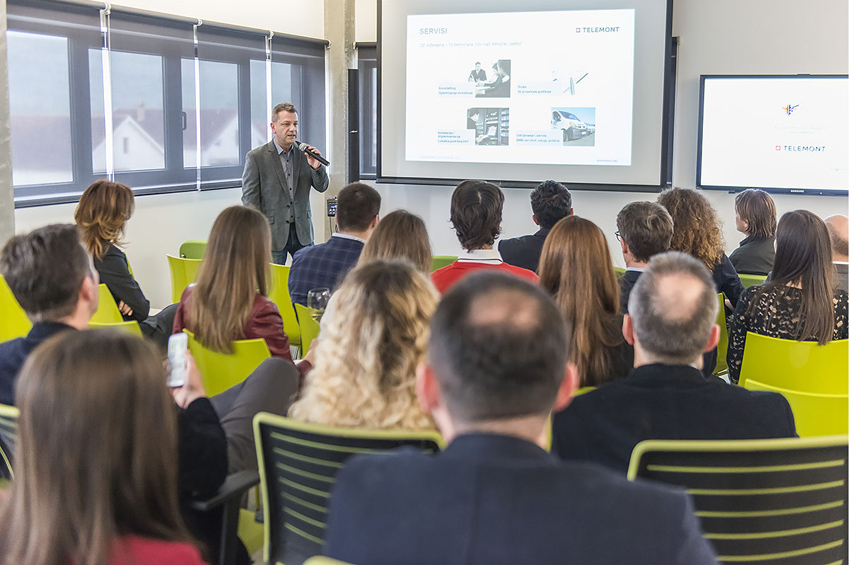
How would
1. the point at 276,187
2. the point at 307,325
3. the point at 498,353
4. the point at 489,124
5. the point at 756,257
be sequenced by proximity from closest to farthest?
the point at 498,353, the point at 307,325, the point at 756,257, the point at 276,187, the point at 489,124

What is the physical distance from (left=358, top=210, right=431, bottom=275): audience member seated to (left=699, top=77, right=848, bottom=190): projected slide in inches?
164

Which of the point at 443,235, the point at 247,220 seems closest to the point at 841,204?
the point at 443,235

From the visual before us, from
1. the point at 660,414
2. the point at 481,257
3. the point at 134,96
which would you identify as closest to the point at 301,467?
the point at 660,414

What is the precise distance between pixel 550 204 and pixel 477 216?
766mm

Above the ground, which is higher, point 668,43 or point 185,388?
point 668,43

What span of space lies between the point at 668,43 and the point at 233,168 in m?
3.62

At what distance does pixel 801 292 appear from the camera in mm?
3135

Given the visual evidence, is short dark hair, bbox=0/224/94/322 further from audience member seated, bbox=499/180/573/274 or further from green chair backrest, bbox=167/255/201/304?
audience member seated, bbox=499/180/573/274

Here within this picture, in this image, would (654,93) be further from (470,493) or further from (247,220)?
(470,493)

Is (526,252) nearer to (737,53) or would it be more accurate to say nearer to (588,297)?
(588,297)

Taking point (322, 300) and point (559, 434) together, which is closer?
point (559, 434)

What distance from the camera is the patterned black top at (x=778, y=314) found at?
3130mm

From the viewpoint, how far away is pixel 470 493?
1.00 metres

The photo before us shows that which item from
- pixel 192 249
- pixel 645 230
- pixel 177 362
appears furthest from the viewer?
pixel 192 249
